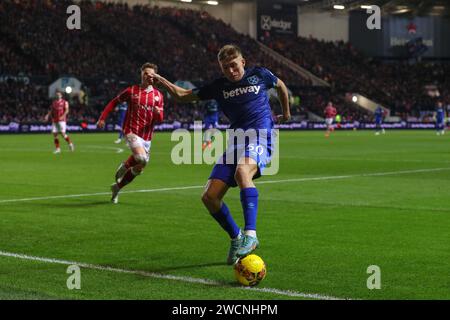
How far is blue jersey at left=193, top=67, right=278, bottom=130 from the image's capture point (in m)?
8.16

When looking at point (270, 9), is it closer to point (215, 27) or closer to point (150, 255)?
point (215, 27)

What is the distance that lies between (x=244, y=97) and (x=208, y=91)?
39 cm

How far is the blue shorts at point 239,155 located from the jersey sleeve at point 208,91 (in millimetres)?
537

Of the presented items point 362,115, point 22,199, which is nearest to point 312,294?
point 22,199

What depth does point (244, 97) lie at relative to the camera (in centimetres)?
816

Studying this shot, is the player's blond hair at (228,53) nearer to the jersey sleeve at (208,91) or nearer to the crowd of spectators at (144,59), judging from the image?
the jersey sleeve at (208,91)

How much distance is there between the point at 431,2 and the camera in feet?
246

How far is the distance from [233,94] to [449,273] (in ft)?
9.07

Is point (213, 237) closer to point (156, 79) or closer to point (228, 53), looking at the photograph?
point (156, 79)

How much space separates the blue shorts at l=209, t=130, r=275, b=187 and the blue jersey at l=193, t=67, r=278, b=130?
16 centimetres

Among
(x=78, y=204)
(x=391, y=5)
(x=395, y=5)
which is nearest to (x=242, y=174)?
(x=78, y=204)

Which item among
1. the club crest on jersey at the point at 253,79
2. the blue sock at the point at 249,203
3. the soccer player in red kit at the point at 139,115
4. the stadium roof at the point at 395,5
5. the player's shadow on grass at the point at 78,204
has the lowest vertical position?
the player's shadow on grass at the point at 78,204

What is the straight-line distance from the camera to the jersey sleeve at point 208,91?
323 inches

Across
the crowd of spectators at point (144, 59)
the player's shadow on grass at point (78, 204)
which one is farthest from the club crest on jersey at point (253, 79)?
the crowd of spectators at point (144, 59)
